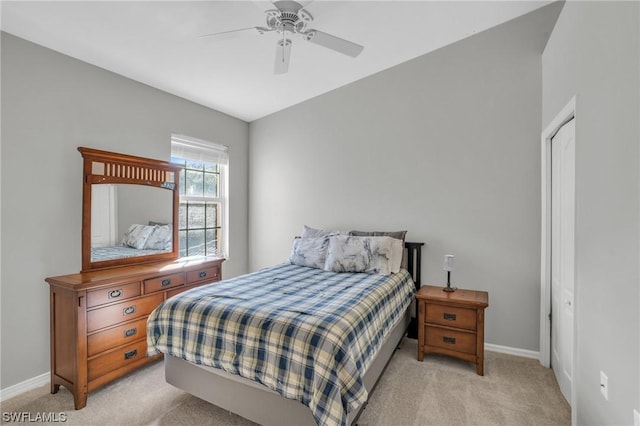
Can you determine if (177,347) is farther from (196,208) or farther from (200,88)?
(200,88)

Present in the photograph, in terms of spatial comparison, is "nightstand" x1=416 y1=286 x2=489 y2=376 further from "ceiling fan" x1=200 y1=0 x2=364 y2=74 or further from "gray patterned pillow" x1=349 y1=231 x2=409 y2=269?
"ceiling fan" x1=200 y1=0 x2=364 y2=74

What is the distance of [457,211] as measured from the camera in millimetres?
3281

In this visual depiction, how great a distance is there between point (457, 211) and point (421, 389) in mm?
1749

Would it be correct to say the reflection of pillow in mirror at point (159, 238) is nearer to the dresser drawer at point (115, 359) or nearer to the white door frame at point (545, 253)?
the dresser drawer at point (115, 359)

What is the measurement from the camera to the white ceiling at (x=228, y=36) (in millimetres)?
2258

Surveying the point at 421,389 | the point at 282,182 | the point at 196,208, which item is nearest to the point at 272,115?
the point at 282,182

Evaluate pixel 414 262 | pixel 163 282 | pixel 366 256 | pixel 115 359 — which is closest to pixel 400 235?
pixel 414 262

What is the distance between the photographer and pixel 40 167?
8.08 ft

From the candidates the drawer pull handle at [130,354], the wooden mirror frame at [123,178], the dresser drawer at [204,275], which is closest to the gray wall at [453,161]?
the dresser drawer at [204,275]

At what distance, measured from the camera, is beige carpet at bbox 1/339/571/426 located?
2.05 metres

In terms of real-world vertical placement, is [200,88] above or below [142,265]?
above

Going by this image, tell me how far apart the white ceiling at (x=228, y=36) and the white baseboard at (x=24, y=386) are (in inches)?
102

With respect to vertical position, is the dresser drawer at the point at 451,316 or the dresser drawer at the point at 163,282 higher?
the dresser drawer at the point at 163,282

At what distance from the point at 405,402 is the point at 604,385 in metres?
1.17
